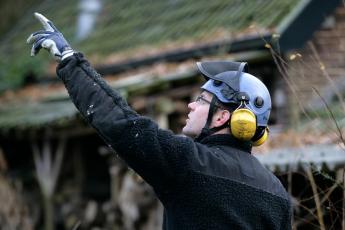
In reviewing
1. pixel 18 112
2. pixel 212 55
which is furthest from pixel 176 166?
pixel 18 112

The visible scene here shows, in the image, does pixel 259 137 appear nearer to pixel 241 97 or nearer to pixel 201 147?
pixel 241 97

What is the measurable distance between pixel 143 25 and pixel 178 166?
35.7 ft

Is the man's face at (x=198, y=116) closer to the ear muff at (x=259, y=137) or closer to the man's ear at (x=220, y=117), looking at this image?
the man's ear at (x=220, y=117)

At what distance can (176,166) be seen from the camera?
3.58 m

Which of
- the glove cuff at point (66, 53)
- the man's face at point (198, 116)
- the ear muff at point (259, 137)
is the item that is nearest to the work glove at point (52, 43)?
the glove cuff at point (66, 53)

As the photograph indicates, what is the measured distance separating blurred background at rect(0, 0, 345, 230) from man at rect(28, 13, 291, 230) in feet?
10.7

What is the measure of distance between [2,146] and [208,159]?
11.1 metres

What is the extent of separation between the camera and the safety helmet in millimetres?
3809

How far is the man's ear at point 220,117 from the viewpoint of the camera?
3873mm

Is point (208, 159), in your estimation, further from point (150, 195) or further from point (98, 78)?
point (150, 195)

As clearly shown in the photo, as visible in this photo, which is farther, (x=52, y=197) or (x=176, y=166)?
(x=52, y=197)

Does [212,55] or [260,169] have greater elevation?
[212,55]

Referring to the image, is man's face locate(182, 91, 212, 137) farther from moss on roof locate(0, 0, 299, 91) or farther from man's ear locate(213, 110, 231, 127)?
moss on roof locate(0, 0, 299, 91)

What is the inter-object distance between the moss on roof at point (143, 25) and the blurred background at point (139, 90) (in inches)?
1.1
